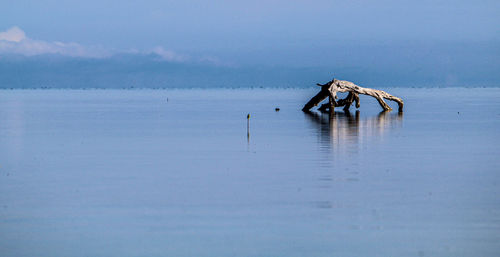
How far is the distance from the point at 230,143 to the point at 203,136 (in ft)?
16.6

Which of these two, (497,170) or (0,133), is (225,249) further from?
(0,133)

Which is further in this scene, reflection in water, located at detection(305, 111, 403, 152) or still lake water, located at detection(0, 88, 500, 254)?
reflection in water, located at detection(305, 111, 403, 152)

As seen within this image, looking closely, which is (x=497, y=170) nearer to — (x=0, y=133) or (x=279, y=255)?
(x=279, y=255)

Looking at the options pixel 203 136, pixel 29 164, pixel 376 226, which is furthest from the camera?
pixel 203 136

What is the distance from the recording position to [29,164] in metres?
26.9

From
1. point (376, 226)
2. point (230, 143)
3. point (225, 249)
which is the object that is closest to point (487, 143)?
point (230, 143)

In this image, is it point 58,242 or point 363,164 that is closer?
point 58,242

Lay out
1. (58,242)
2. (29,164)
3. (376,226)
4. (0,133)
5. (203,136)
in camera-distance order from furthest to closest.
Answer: (0,133)
(203,136)
(29,164)
(376,226)
(58,242)

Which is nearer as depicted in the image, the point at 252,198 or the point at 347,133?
the point at 252,198

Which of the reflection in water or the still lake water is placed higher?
the reflection in water

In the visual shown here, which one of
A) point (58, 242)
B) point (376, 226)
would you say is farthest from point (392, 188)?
point (58, 242)

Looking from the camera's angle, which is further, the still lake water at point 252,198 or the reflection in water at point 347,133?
the reflection in water at point 347,133

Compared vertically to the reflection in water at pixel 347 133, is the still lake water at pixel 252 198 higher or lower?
lower

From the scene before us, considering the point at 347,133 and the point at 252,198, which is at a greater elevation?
the point at 347,133
